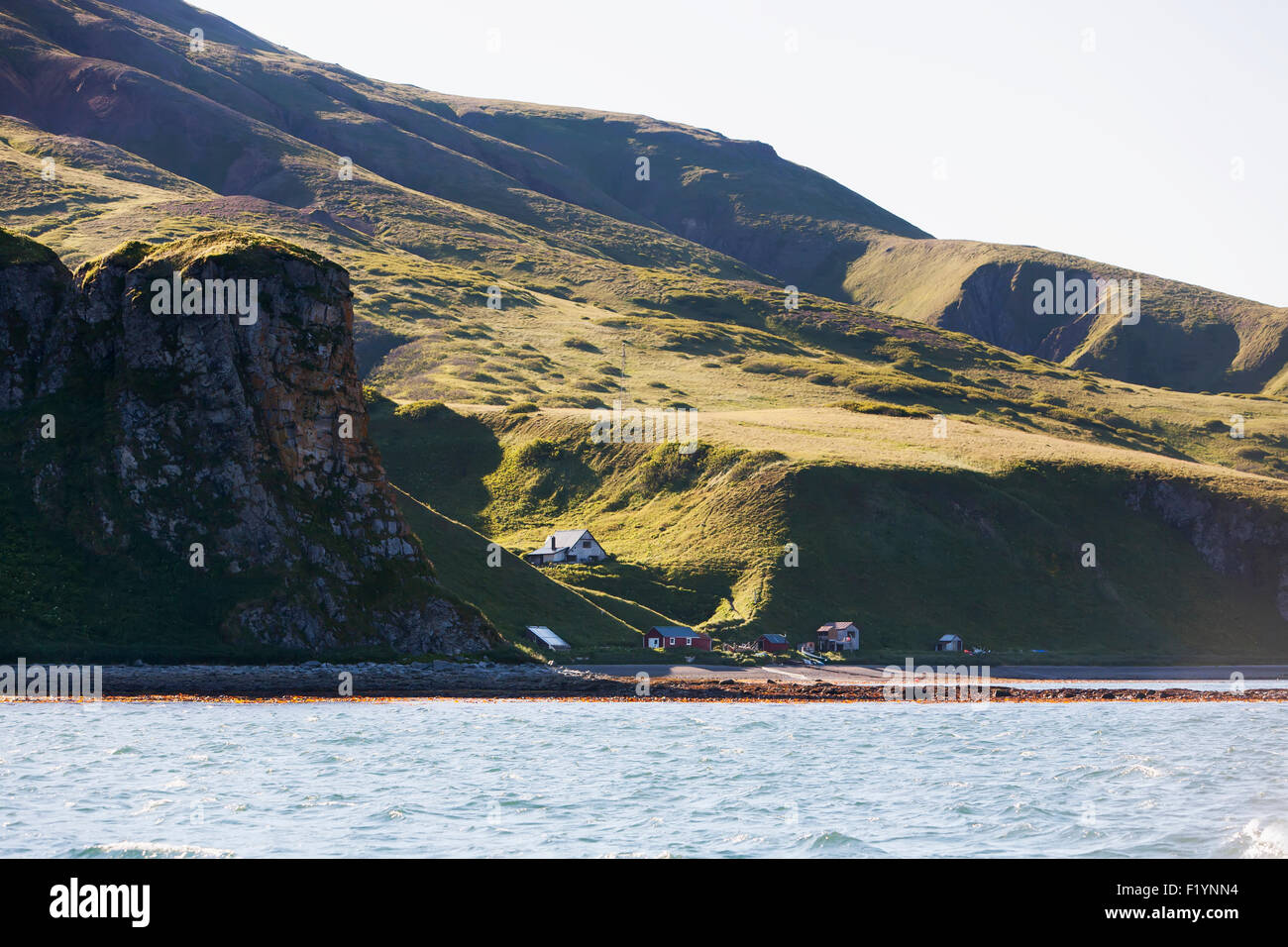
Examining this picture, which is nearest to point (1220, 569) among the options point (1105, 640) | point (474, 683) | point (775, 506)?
point (1105, 640)

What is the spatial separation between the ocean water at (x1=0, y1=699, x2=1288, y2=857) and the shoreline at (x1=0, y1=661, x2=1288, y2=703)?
5.56 metres

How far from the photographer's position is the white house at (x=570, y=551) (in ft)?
365

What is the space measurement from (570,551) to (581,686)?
37644 mm

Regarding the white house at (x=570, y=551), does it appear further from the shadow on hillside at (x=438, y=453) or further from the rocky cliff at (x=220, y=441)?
the rocky cliff at (x=220, y=441)

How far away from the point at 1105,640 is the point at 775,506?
32256mm

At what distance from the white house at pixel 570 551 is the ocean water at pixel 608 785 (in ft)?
158

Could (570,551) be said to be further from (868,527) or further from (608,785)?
(608,785)

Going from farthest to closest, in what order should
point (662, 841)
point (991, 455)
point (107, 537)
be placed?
point (991, 455) < point (107, 537) < point (662, 841)

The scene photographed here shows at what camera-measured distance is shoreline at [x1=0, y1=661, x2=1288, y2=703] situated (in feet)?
208

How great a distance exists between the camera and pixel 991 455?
140 metres

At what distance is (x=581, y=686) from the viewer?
74500 mm

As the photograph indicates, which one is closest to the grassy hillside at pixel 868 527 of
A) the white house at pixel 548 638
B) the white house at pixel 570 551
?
the white house at pixel 570 551
